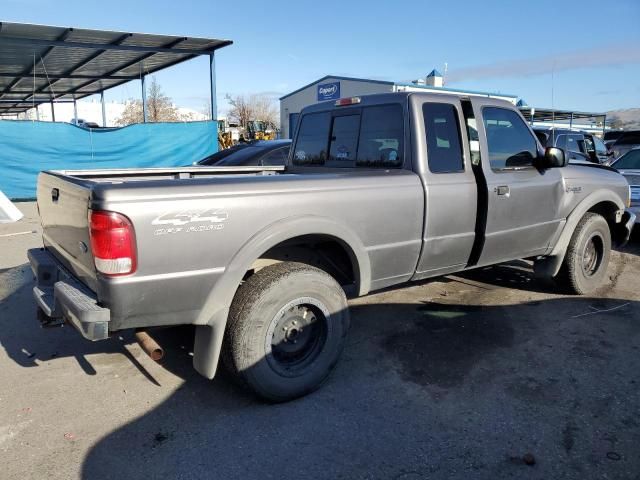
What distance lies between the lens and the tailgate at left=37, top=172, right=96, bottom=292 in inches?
108

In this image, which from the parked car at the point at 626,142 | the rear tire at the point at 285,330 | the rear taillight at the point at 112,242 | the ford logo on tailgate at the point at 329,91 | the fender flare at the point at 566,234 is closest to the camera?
the rear taillight at the point at 112,242

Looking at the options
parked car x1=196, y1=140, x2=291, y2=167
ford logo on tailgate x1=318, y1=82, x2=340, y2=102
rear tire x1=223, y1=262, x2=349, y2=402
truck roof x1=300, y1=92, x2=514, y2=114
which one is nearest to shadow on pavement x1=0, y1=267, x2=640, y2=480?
rear tire x1=223, y1=262, x2=349, y2=402

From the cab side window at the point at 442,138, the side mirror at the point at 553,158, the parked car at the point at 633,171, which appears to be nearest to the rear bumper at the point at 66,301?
the cab side window at the point at 442,138

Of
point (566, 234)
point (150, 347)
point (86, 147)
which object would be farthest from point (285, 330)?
point (86, 147)

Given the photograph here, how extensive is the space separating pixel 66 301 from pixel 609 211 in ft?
18.5

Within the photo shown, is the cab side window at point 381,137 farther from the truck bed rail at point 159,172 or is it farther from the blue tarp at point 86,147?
the blue tarp at point 86,147

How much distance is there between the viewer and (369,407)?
130 inches

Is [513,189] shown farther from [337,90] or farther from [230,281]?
[337,90]

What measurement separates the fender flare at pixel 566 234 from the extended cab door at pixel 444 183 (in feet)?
4.76

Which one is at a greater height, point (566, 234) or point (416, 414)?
point (566, 234)

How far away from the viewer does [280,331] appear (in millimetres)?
3312

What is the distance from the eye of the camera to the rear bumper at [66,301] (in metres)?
2.63

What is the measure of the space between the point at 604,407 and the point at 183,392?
282 centimetres

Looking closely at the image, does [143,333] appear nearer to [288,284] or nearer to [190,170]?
[288,284]
